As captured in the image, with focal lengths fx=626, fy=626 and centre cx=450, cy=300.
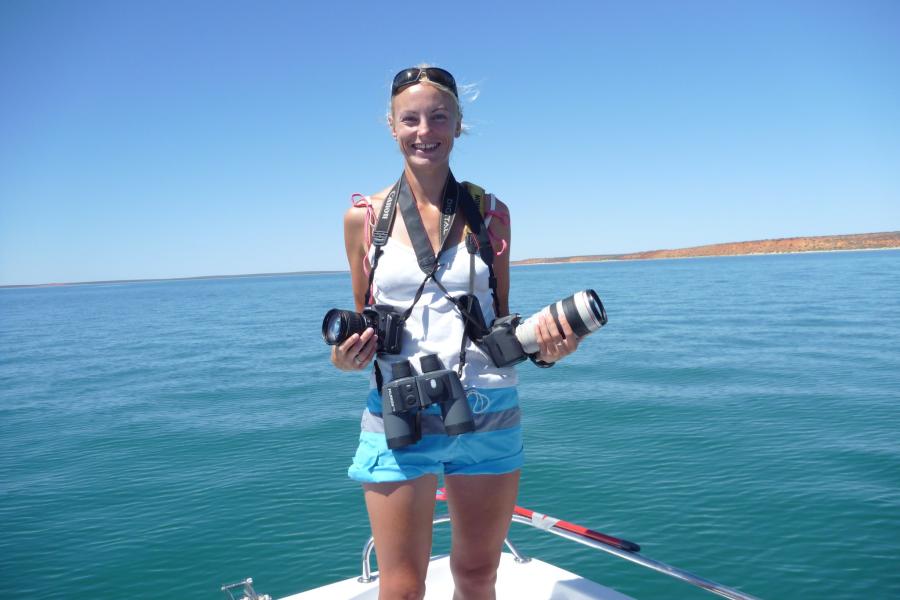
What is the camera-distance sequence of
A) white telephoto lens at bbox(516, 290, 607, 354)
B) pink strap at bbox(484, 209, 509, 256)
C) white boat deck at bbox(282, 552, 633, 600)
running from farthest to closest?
1. white boat deck at bbox(282, 552, 633, 600)
2. pink strap at bbox(484, 209, 509, 256)
3. white telephoto lens at bbox(516, 290, 607, 354)

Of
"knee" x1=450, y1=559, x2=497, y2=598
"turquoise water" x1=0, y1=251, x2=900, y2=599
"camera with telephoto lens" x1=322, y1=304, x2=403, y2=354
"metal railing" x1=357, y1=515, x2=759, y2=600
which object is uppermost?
"camera with telephoto lens" x1=322, y1=304, x2=403, y2=354

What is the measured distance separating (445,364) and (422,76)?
1.03 m

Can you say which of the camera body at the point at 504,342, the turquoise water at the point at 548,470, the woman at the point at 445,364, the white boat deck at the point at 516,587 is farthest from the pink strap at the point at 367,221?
the turquoise water at the point at 548,470

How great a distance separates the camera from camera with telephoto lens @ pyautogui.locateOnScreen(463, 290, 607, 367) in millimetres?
2061

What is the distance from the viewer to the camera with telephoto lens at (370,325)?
6.82ft

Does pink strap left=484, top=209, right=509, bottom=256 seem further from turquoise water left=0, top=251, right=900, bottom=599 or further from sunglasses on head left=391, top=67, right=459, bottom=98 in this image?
turquoise water left=0, top=251, right=900, bottom=599

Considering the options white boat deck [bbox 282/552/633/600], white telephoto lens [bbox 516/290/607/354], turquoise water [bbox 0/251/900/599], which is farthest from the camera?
turquoise water [bbox 0/251/900/599]

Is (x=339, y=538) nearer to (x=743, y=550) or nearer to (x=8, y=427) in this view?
(x=743, y=550)

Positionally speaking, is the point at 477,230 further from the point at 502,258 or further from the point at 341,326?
the point at 341,326

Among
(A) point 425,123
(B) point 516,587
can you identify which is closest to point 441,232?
(A) point 425,123

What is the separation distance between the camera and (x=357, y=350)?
6.81ft

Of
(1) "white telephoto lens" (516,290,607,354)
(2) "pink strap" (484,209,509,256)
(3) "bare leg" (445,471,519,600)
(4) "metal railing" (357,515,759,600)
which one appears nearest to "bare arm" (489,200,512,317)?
(2) "pink strap" (484,209,509,256)

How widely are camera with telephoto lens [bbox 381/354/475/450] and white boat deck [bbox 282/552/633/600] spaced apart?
1.80m

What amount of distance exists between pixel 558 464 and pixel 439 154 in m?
8.74
